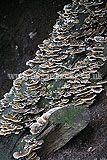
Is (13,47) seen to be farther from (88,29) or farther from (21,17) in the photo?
(88,29)

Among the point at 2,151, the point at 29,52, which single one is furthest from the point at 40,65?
the point at 29,52

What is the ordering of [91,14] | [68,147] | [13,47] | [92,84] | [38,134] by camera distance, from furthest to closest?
[13,47]
[91,14]
[92,84]
[68,147]
[38,134]

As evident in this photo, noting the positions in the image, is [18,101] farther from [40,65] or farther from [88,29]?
[88,29]

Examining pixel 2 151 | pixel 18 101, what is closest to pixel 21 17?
pixel 18 101

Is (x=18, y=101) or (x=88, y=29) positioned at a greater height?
(x=88, y=29)

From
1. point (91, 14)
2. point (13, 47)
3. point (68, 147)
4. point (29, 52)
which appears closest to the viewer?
point (68, 147)

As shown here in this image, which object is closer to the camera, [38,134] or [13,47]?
[38,134]

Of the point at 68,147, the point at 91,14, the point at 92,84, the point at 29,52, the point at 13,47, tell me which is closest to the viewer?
the point at 68,147

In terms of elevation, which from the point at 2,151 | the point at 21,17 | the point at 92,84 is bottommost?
the point at 2,151

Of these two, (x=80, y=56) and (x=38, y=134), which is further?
(x=80, y=56)
